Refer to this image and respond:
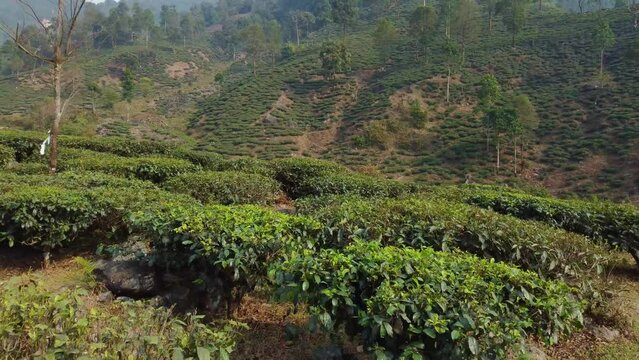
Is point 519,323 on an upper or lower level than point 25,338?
lower

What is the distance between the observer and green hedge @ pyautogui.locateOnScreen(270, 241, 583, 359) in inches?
136

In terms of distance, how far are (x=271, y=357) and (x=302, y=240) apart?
1.50 meters

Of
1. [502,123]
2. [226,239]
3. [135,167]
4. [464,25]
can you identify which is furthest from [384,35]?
[226,239]

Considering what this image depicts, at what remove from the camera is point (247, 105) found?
182 ft

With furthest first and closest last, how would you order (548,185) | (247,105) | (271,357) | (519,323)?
(247,105) < (548,185) < (271,357) < (519,323)

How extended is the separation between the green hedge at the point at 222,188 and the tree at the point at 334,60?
4822cm

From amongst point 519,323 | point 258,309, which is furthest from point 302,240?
point 519,323

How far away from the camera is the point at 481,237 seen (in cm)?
582

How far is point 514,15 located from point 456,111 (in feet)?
61.4

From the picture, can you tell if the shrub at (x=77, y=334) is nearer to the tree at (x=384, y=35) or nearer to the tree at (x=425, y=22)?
the tree at (x=384, y=35)

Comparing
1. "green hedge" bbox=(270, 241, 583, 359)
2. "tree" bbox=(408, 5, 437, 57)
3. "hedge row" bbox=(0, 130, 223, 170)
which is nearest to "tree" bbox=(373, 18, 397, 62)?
"tree" bbox=(408, 5, 437, 57)

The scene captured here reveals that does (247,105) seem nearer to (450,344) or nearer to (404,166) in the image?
(404,166)

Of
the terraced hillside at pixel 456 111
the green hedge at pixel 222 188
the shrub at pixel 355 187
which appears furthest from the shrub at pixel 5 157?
the terraced hillside at pixel 456 111

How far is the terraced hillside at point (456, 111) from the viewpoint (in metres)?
34.0
